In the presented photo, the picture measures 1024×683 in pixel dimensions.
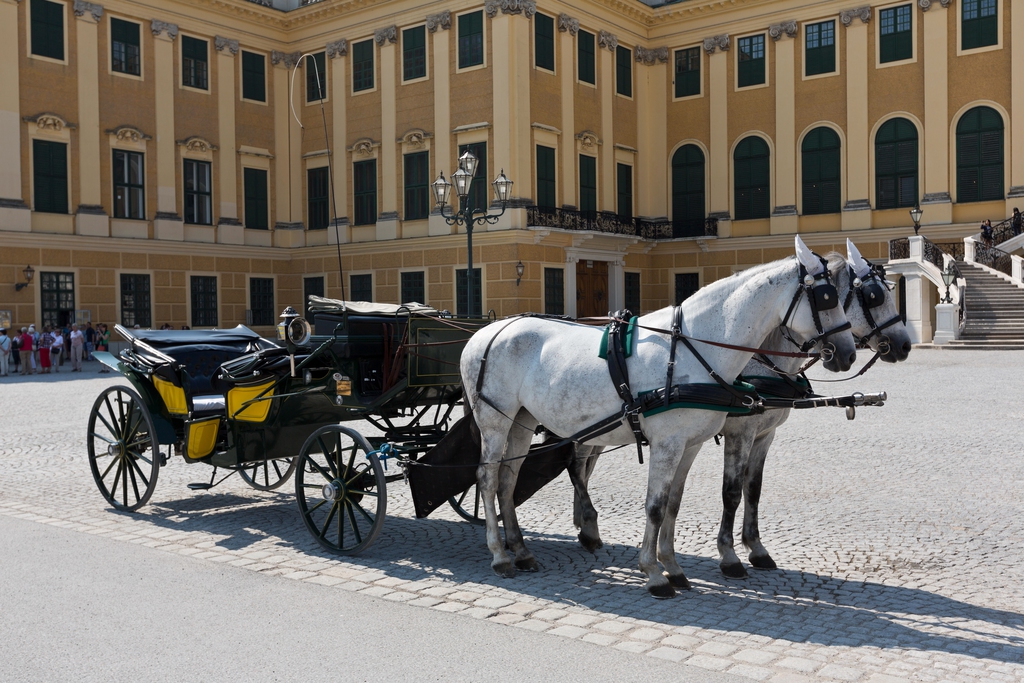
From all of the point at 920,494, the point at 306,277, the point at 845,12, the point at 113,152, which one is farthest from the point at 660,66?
the point at 920,494

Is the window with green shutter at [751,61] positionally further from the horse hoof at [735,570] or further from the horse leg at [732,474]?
the horse hoof at [735,570]

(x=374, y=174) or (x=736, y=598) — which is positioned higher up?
(x=374, y=174)

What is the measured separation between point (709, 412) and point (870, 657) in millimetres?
1561

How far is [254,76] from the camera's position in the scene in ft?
119

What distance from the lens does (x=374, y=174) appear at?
35.3 m

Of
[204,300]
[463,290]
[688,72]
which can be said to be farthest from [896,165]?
[204,300]

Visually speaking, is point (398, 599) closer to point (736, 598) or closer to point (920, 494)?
point (736, 598)

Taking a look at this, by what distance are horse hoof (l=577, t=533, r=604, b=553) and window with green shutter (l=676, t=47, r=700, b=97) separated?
32402 millimetres

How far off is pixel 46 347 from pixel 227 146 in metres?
10.6

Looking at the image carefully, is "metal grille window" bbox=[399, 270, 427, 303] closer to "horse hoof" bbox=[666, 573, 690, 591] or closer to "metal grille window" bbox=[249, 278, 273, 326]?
"metal grille window" bbox=[249, 278, 273, 326]

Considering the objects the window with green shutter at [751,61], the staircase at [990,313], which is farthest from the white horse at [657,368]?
the window with green shutter at [751,61]

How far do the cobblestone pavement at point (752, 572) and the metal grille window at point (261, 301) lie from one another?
25.0 metres

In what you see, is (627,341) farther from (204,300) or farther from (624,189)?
(624,189)

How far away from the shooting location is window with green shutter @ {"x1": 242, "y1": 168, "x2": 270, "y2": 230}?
36188 mm
